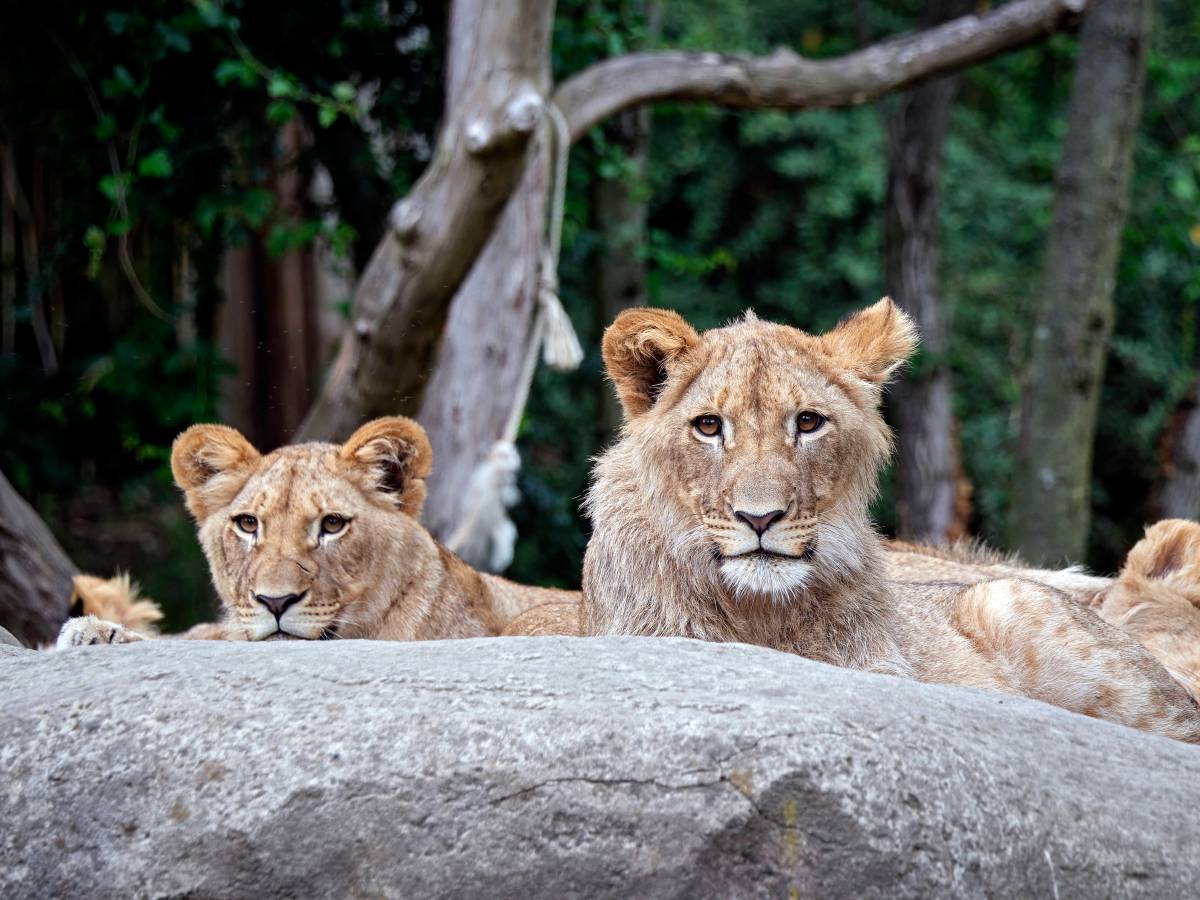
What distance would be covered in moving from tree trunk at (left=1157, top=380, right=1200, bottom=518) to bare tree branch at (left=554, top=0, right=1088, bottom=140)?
312 cm

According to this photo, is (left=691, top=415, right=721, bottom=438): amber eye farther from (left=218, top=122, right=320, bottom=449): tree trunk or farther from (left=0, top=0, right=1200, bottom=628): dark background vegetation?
(left=218, top=122, right=320, bottom=449): tree trunk

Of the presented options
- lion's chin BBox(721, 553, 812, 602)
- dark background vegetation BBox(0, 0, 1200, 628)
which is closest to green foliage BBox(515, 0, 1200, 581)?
Result: dark background vegetation BBox(0, 0, 1200, 628)

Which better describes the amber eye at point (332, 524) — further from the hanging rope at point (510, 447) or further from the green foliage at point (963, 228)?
the green foliage at point (963, 228)

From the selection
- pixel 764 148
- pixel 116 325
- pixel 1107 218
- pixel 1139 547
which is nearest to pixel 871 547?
pixel 1139 547

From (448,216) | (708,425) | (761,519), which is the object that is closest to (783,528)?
(761,519)

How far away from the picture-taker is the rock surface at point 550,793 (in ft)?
8.98

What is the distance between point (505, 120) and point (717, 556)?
2.76 meters

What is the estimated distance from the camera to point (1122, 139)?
8023 mm

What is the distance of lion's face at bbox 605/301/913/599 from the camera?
11.7 ft

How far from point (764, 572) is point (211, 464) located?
1.79m

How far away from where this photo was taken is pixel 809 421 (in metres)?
3.75


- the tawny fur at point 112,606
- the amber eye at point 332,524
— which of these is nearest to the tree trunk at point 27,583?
the tawny fur at point 112,606

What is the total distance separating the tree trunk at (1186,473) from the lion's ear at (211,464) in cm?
670

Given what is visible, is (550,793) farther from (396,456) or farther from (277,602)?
(396,456)
